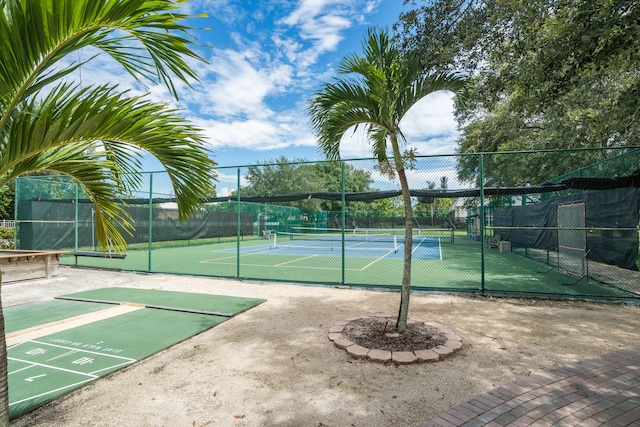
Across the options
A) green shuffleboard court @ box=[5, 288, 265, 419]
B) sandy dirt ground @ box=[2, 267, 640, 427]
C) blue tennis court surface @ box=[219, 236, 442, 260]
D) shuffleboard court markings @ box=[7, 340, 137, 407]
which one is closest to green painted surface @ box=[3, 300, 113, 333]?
green shuffleboard court @ box=[5, 288, 265, 419]

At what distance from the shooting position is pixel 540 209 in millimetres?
11133

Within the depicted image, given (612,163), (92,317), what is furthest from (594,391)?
(612,163)

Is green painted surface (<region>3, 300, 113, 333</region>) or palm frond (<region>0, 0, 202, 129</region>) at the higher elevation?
palm frond (<region>0, 0, 202, 129</region>)

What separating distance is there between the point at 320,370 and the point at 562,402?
6.98 feet

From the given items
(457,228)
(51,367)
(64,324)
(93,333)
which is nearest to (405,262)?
(51,367)

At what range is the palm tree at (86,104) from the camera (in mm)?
1661

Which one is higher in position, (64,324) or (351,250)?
(64,324)

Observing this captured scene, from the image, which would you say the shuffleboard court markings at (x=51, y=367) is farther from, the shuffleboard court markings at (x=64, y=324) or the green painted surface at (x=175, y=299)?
the green painted surface at (x=175, y=299)

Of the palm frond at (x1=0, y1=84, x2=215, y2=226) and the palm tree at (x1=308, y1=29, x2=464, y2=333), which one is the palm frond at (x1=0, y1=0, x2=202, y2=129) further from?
the palm tree at (x1=308, y1=29, x2=464, y2=333)

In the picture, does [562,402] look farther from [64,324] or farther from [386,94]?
[64,324]

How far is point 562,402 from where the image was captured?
2809 mm

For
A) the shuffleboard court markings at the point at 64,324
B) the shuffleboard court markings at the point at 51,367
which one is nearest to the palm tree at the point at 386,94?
the shuffleboard court markings at the point at 51,367

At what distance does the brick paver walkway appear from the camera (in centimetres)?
255

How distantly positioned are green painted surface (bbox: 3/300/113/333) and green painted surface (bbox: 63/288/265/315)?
479 millimetres
